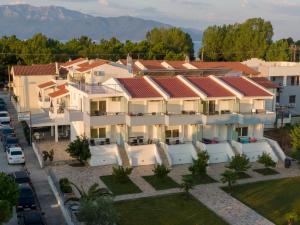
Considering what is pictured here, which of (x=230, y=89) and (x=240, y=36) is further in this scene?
(x=240, y=36)

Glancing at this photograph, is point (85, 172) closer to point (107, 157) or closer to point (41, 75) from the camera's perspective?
point (107, 157)

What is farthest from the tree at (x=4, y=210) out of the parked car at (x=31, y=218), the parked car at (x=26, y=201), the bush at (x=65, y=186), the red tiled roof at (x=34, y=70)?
the red tiled roof at (x=34, y=70)

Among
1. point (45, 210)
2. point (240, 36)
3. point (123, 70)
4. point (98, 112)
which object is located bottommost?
point (45, 210)

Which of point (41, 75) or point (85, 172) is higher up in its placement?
point (41, 75)

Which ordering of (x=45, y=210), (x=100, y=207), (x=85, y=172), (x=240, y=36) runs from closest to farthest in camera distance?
(x=100, y=207) < (x=45, y=210) < (x=85, y=172) < (x=240, y=36)

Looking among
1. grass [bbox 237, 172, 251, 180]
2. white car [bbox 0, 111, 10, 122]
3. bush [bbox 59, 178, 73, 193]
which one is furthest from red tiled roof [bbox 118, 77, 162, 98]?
white car [bbox 0, 111, 10, 122]

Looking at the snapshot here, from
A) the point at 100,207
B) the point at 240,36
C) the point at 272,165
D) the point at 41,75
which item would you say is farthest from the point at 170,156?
the point at 240,36

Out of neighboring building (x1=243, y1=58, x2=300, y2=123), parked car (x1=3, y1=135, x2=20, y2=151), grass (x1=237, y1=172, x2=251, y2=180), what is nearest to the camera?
grass (x1=237, y1=172, x2=251, y2=180)

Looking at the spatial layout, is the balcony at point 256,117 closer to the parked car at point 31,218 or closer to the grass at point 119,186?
the grass at point 119,186

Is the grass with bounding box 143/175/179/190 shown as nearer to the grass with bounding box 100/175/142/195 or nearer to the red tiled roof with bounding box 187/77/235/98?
the grass with bounding box 100/175/142/195
